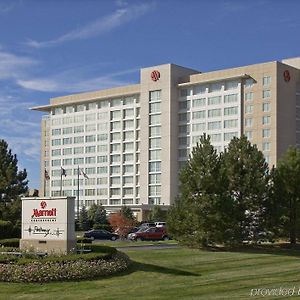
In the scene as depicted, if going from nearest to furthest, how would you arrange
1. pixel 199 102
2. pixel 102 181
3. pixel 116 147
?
pixel 199 102 → pixel 116 147 → pixel 102 181

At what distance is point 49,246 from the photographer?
28.1m

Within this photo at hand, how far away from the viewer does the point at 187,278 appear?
25.2 metres

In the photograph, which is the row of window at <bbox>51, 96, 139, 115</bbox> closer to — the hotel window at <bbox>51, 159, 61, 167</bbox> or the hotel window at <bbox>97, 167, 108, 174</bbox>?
the hotel window at <bbox>51, 159, 61, 167</bbox>

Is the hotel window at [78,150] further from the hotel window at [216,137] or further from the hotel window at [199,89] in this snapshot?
the hotel window at [216,137]

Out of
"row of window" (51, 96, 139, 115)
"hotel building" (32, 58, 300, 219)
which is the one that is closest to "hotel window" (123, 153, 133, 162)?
"hotel building" (32, 58, 300, 219)

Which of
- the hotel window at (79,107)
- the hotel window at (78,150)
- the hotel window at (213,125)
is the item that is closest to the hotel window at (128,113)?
the hotel window at (79,107)

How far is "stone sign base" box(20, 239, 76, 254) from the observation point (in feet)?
91.0

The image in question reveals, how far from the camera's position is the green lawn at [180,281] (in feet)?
69.3

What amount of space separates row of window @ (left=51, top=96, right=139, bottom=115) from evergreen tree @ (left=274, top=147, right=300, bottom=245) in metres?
91.5

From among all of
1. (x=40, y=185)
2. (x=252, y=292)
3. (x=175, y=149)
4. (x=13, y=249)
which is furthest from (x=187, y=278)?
(x=40, y=185)

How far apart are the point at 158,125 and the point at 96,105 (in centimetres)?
1938

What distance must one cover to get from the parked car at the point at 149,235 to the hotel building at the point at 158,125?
5278 centimetres

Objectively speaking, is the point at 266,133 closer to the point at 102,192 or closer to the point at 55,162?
the point at 102,192

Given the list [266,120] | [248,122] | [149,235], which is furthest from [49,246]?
[248,122]
